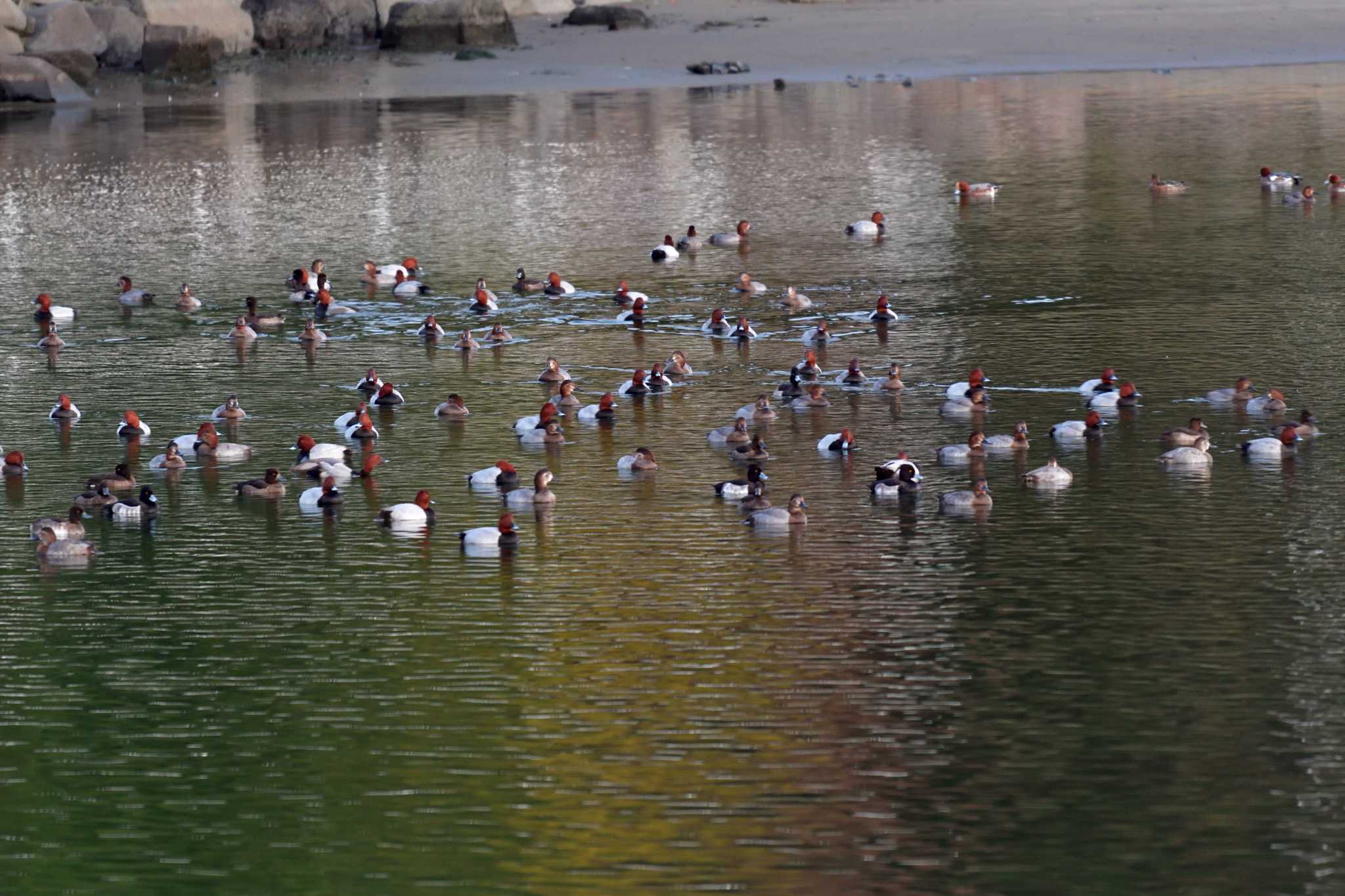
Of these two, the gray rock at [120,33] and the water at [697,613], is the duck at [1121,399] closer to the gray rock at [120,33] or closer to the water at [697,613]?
the water at [697,613]

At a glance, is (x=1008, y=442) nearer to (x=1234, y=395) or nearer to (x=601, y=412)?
(x=1234, y=395)

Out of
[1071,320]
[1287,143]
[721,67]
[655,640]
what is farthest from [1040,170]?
[655,640]

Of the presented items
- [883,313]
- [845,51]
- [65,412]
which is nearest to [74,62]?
[845,51]

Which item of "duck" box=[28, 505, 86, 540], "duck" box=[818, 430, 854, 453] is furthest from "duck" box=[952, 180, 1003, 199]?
"duck" box=[28, 505, 86, 540]

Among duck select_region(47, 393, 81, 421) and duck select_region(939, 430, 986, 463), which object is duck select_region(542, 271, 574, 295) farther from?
duck select_region(939, 430, 986, 463)

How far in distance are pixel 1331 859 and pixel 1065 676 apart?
374cm

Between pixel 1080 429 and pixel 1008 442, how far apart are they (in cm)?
113

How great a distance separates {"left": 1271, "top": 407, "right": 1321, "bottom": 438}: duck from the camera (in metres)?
25.3

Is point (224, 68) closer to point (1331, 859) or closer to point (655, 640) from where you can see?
point (655, 640)

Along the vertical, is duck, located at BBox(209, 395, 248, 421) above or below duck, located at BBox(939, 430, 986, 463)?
above

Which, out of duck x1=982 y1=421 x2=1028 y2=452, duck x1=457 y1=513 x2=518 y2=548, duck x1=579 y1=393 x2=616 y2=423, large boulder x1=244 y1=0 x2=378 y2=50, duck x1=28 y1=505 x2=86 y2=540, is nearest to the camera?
duck x1=457 y1=513 x2=518 y2=548

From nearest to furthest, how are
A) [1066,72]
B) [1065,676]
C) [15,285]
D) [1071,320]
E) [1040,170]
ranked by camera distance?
[1065,676], [1071,320], [15,285], [1040,170], [1066,72]

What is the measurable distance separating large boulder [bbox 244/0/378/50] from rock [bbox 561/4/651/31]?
8.15m

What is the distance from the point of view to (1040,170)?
52.6 metres
